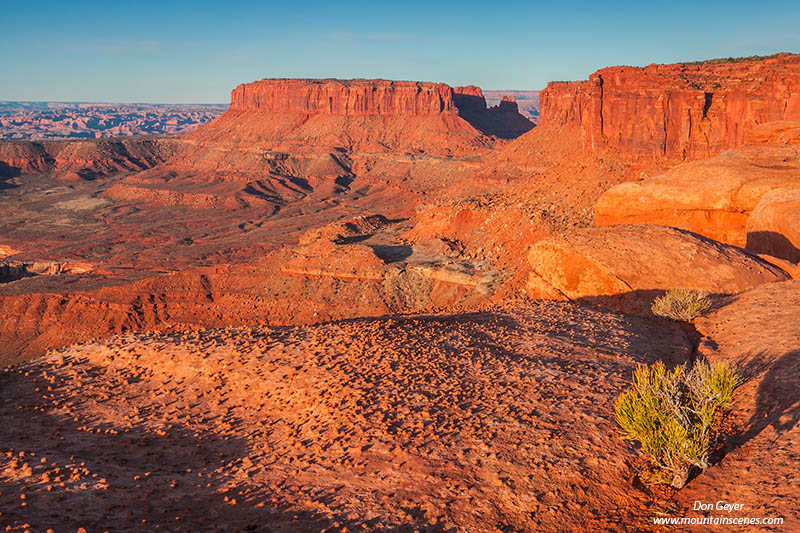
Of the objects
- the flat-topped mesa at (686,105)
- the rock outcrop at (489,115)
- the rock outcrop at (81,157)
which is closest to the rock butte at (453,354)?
the flat-topped mesa at (686,105)

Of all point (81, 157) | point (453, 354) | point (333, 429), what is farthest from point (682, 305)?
point (81, 157)

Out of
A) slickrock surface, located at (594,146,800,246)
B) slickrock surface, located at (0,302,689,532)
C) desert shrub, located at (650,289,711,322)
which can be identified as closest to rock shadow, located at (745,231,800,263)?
slickrock surface, located at (594,146,800,246)

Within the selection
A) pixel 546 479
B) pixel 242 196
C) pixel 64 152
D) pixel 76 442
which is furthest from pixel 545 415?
pixel 64 152

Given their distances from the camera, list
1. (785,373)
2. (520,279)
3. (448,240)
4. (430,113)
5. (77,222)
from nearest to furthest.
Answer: (785,373) → (520,279) → (448,240) → (77,222) → (430,113)

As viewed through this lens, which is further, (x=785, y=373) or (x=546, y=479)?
(x=785, y=373)

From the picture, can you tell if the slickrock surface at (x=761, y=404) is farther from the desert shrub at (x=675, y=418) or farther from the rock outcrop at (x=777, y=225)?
the rock outcrop at (x=777, y=225)

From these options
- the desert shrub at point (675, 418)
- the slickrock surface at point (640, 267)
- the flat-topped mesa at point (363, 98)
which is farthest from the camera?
the flat-topped mesa at point (363, 98)

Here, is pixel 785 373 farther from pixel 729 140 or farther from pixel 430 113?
pixel 430 113
